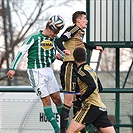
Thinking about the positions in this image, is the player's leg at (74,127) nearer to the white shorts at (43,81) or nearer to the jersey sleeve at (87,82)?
the jersey sleeve at (87,82)

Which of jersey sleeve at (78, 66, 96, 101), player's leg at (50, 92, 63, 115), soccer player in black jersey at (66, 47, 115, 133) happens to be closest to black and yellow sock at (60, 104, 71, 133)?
player's leg at (50, 92, 63, 115)

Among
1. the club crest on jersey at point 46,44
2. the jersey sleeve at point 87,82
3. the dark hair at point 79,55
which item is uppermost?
the club crest on jersey at point 46,44

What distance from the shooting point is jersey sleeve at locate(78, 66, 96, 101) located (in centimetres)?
905

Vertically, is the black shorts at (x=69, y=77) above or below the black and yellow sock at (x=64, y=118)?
above

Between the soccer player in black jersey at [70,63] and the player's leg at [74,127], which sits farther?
the soccer player in black jersey at [70,63]

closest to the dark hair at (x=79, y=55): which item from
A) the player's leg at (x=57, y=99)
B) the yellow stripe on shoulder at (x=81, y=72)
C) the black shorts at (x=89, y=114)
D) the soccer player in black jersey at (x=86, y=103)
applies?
the soccer player in black jersey at (x=86, y=103)

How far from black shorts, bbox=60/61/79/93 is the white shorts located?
0.17m

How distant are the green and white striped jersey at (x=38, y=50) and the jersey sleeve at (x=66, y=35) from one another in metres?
0.13

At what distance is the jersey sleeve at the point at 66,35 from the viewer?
9.70m

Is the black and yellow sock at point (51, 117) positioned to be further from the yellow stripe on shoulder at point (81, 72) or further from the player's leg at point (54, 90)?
the yellow stripe on shoulder at point (81, 72)

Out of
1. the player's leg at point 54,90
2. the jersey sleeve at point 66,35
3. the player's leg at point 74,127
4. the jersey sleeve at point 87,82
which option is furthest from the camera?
the player's leg at point 54,90

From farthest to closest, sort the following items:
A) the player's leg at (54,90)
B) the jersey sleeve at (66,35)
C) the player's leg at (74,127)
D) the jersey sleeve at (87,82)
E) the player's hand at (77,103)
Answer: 1. the player's hand at (77,103)
2. the player's leg at (54,90)
3. the jersey sleeve at (66,35)
4. the player's leg at (74,127)
5. the jersey sleeve at (87,82)

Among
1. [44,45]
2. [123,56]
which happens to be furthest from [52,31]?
[123,56]

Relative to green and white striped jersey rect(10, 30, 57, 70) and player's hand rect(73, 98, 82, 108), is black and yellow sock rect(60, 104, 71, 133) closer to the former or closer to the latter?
player's hand rect(73, 98, 82, 108)
